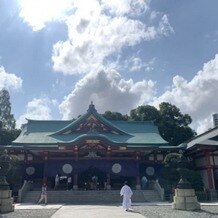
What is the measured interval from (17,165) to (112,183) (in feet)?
30.8

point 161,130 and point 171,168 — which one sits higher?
point 161,130

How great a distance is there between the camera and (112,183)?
32.1 meters

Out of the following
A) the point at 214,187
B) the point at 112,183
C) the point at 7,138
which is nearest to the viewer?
the point at 214,187

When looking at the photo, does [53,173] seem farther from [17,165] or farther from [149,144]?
[149,144]

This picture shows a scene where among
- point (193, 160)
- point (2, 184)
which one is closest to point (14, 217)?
point (2, 184)

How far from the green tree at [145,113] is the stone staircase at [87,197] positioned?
25.9 m

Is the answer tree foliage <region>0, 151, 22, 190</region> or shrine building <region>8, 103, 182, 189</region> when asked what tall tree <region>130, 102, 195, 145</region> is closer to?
shrine building <region>8, 103, 182, 189</region>

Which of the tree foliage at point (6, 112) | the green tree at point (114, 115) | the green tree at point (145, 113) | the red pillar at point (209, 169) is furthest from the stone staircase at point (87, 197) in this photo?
the green tree at point (114, 115)

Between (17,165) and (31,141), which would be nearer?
(17,165)

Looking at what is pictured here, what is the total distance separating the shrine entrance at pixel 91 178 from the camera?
3120 cm

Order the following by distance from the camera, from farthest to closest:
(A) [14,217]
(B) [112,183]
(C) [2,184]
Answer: (B) [112,183], (C) [2,184], (A) [14,217]

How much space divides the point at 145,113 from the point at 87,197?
28.7 meters

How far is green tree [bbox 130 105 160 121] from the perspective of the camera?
171 ft

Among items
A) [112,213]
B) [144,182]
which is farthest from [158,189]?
[112,213]
